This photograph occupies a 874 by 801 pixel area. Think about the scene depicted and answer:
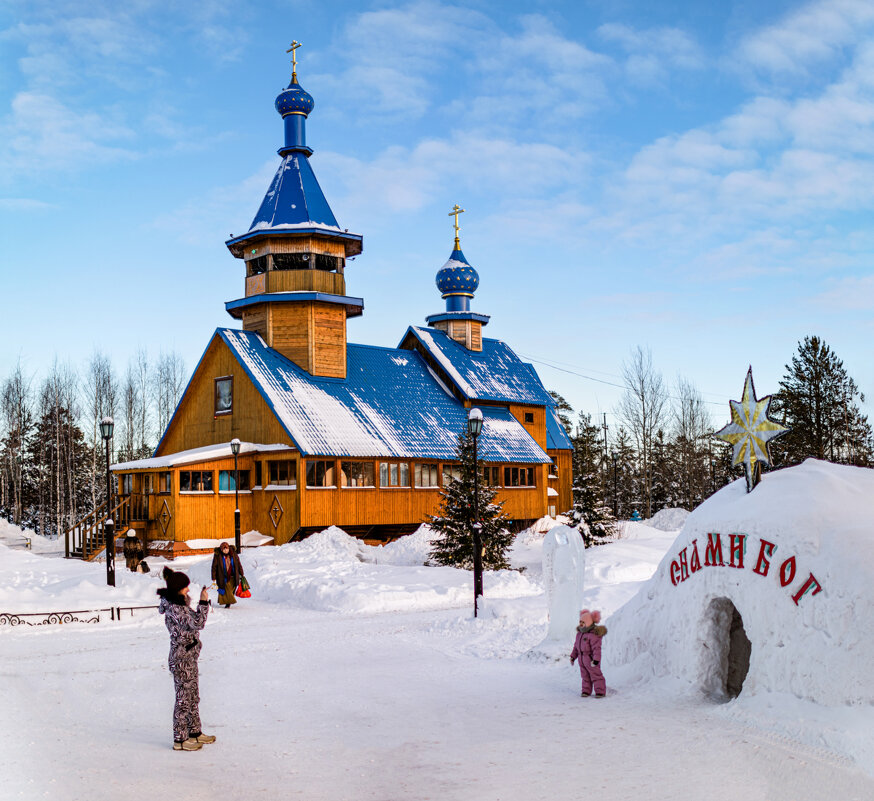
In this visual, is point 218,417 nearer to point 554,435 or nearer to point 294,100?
point 294,100

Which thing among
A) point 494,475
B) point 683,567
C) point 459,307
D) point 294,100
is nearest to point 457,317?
point 459,307

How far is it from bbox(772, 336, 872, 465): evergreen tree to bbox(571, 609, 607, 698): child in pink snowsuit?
45.0 meters

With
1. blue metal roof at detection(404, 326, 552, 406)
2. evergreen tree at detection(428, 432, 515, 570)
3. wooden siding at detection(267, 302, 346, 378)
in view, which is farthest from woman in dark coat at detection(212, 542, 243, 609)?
blue metal roof at detection(404, 326, 552, 406)

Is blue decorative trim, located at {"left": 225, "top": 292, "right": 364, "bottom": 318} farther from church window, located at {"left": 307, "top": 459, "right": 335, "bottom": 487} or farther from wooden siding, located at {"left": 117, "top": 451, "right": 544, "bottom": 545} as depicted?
church window, located at {"left": 307, "top": 459, "right": 335, "bottom": 487}

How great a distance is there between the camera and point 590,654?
1111 centimetres

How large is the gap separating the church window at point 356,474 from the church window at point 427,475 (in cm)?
227

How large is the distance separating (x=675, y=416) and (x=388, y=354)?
3944cm

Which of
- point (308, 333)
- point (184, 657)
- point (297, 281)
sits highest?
point (297, 281)

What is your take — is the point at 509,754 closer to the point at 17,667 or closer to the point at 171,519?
the point at 17,667

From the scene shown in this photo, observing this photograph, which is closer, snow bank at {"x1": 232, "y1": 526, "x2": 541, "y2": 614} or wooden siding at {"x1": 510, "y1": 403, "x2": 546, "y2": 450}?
snow bank at {"x1": 232, "y1": 526, "x2": 541, "y2": 614}

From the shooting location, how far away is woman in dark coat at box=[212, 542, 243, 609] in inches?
773

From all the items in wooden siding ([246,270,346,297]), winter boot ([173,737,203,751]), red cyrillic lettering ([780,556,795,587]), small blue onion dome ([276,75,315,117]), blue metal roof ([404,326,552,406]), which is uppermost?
small blue onion dome ([276,75,315,117])

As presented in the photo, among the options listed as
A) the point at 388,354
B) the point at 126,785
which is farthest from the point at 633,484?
the point at 126,785

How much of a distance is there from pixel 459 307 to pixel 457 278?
4.89 feet
